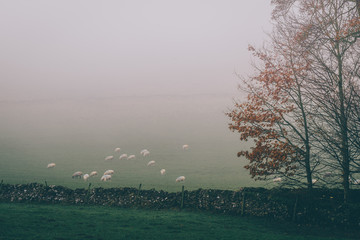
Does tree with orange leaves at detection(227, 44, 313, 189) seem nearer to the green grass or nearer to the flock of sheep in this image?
the green grass

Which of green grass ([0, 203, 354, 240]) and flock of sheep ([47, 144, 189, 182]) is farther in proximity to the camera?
flock of sheep ([47, 144, 189, 182])

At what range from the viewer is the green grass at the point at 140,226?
15234 mm

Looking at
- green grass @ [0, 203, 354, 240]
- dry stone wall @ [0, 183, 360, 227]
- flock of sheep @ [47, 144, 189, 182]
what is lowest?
green grass @ [0, 203, 354, 240]

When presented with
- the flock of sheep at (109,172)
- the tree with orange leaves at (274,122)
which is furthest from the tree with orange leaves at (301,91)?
the flock of sheep at (109,172)

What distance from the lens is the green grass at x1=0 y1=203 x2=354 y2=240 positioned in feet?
50.0

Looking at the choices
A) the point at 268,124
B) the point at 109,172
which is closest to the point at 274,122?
the point at 268,124

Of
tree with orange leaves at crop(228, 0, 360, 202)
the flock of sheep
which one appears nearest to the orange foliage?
tree with orange leaves at crop(228, 0, 360, 202)

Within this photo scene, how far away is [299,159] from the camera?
19375mm

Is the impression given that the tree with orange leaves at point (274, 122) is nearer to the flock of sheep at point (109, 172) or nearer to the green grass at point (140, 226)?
the green grass at point (140, 226)

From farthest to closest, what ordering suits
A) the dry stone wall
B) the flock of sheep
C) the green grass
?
the flock of sheep
the dry stone wall
the green grass

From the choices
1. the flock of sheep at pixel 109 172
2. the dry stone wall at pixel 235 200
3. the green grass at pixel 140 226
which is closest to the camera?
the green grass at pixel 140 226

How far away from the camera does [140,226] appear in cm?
1727

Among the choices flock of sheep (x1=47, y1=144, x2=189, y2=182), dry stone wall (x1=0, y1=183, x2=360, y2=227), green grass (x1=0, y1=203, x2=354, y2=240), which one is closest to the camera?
green grass (x1=0, y1=203, x2=354, y2=240)

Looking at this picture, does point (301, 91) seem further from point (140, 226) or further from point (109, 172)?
point (109, 172)
